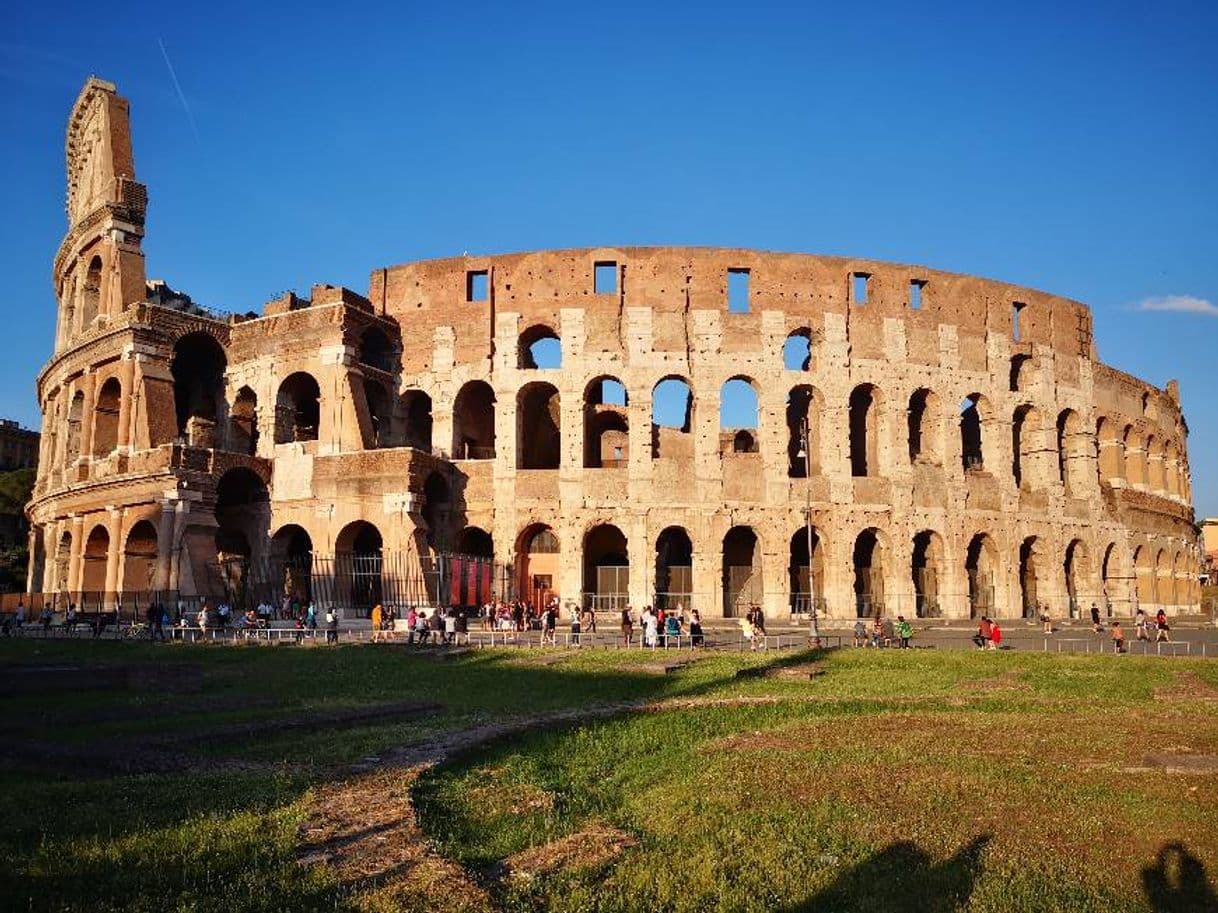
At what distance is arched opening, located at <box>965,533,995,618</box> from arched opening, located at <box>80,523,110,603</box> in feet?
99.7

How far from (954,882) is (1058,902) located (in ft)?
1.96

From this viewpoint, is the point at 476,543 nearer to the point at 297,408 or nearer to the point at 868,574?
the point at 297,408

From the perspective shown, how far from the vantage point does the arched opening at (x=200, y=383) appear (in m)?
35.2

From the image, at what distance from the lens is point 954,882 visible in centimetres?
588

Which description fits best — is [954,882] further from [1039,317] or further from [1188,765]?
[1039,317]

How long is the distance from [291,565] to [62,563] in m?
9.52

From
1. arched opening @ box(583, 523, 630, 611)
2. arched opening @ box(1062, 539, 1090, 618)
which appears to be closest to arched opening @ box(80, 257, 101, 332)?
arched opening @ box(583, 523, 630, 611)

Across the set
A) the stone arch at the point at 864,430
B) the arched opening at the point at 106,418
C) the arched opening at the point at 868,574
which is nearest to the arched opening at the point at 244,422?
the arched opening at the point at 106,418

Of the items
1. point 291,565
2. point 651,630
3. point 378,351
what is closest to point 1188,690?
point 651,630

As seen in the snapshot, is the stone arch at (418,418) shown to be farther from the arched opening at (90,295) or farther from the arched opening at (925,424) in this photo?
the arched opening at (925,424)

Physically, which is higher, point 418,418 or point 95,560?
point 418,418

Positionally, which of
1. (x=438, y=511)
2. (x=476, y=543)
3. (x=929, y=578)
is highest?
(x=438, y=511)

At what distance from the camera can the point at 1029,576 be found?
35.8m

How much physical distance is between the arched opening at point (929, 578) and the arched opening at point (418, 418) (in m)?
16.2
